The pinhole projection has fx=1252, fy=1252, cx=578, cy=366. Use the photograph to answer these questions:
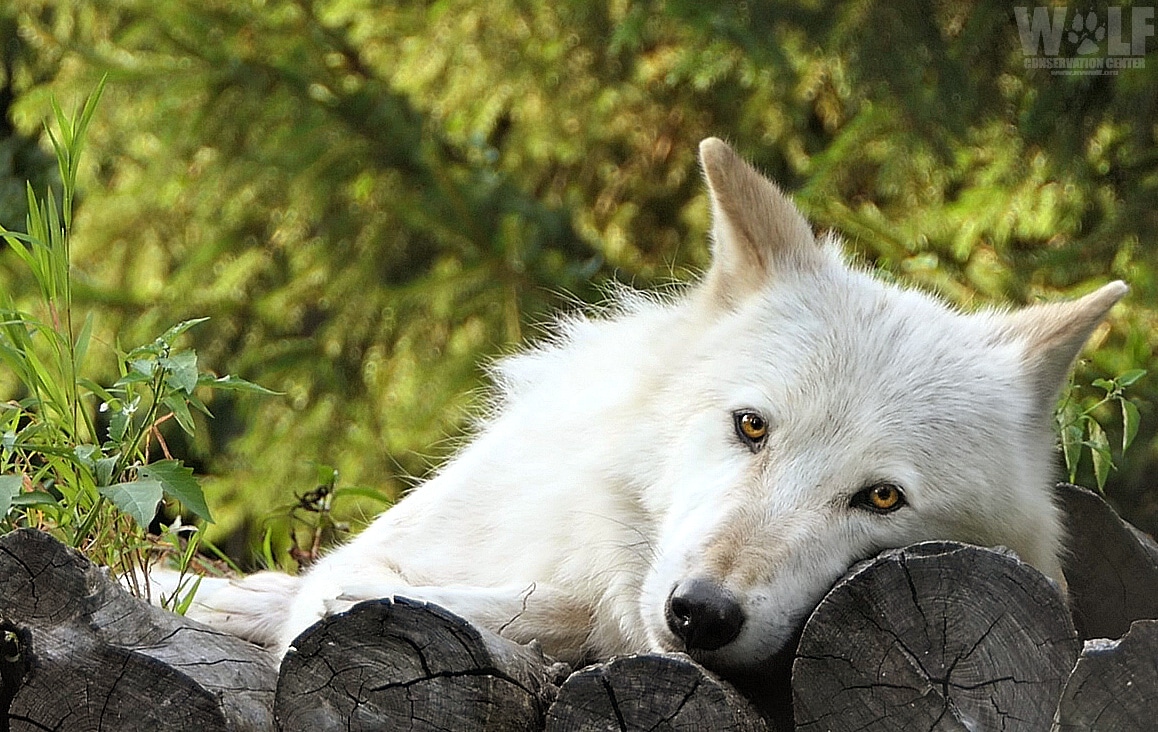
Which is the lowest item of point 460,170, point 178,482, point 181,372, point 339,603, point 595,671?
point 460,170

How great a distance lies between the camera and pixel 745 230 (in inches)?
110

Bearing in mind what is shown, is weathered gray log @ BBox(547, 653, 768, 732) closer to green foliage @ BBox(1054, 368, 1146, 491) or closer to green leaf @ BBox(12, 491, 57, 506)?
green leaf @ BBox(12, 491, 57, 506)

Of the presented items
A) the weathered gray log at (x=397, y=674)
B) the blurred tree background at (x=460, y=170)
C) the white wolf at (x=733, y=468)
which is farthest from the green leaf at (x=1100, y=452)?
the blurred tree background at (x=460, y=170)

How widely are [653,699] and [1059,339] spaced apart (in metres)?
1.19

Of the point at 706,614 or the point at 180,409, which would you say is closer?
the point at 706,614

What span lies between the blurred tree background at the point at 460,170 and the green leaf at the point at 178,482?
321cm

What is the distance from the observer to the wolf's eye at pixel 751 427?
7.97 ft

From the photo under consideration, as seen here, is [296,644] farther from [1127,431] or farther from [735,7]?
[735,7]

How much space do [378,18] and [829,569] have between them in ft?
17.2

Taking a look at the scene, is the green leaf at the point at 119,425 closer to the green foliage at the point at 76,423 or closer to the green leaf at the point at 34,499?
the green foliage at the point at 76,423

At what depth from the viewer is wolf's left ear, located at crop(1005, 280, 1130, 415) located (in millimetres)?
2555

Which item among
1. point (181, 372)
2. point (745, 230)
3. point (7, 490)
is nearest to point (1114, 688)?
point (745, 230)

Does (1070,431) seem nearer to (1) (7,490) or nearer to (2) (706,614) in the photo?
(2) (706,614)

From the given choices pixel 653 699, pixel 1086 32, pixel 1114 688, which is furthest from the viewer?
pixel 1086 32
